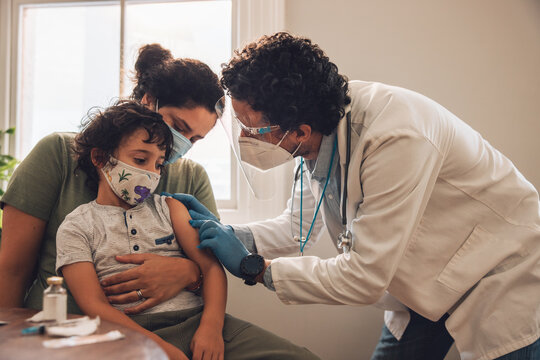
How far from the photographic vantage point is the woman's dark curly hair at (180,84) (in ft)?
5.34

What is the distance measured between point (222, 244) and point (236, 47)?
1.21 m

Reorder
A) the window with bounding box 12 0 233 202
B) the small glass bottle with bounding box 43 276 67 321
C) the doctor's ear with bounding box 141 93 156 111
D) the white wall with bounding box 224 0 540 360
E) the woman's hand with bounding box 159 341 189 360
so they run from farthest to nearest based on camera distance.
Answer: the window with bounding box 12 0 233 202
the white wall with bounding box 224 0 540 360
the doctor's ear with bounding box 141 93 156 111
the woman's hand with bounding box 159 341 189 360
the small glass bottle with bounding box 43 276 67 321

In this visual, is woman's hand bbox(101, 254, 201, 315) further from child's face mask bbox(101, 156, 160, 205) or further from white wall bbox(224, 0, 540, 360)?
white wall bbox(224, 0, 540, 360)

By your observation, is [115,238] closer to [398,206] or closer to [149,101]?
[149,101]

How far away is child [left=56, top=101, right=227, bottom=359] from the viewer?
49.8 inches

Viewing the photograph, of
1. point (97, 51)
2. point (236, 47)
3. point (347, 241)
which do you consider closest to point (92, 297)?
point (347, 241)

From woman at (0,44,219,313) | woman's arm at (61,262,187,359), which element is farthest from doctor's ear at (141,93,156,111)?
woman's arm at (61,262,187,359)

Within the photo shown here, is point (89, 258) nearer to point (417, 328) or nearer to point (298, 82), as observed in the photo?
point (298, 82)

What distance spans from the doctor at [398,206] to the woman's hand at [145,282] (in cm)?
14

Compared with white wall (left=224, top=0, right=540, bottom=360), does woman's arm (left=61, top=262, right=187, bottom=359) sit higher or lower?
lower

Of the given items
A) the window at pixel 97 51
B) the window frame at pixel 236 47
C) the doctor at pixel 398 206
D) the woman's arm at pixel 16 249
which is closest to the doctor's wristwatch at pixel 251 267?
the doctor at pixel 398 206

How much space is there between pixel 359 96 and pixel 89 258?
920 mm

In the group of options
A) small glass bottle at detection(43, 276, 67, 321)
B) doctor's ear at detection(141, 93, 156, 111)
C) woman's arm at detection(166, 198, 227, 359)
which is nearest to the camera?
small glass bottle at detection(43, 276, 67, 321)

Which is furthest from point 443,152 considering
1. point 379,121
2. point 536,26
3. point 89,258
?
point 536,26
